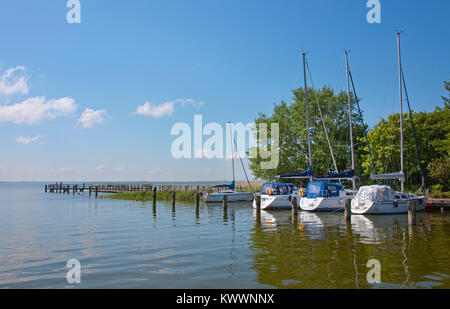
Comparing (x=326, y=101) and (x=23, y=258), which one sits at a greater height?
(x=326, y=101)

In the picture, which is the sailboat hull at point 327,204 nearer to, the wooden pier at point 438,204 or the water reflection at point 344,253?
the water reflection at point 344,253

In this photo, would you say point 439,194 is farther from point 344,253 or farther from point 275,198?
point 344,253

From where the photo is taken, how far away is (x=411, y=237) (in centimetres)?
1914

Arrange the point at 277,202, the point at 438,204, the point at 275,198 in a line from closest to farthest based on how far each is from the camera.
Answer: the point at 438,204 → the point at 275,198 → the point at 277,202

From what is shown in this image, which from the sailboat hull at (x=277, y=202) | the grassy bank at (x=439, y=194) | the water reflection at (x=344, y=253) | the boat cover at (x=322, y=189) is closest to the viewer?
the water reflection at (x=344, y=253)

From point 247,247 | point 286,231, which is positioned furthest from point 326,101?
point 247,247

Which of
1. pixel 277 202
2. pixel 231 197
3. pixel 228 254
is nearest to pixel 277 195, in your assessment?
pixel 277 202

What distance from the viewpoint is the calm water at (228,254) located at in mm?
11328

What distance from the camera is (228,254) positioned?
15.3 metres

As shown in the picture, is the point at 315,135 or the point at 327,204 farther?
the point at 315,135

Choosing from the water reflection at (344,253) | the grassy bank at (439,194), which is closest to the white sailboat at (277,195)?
the water reflection at (344,253)

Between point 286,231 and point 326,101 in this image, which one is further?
point 326,101

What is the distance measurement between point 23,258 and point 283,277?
10.9 metres
